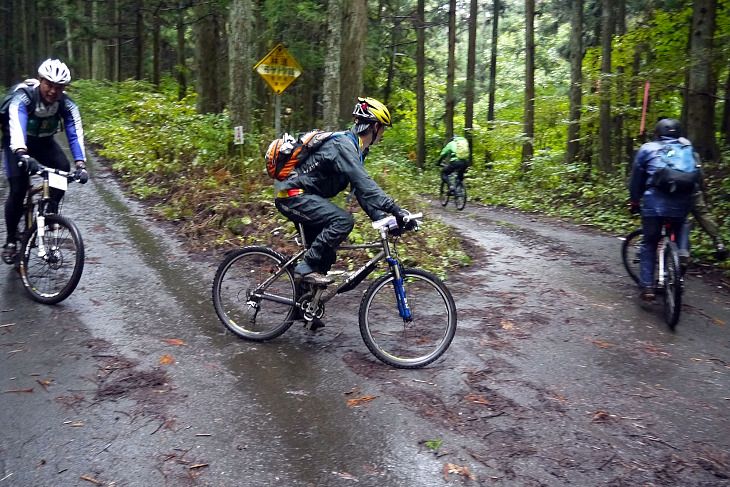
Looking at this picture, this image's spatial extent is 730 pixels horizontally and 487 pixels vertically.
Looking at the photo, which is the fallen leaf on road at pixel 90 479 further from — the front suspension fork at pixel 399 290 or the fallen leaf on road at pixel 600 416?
the fallen leaf on road at pixel 600 416

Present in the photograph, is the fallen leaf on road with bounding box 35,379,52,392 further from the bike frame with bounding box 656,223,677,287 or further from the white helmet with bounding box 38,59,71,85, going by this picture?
the bike frame with bounding box 656,223,677,287

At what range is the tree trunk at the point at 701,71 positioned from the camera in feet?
39.3

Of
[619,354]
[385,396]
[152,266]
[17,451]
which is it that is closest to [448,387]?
[385,396]

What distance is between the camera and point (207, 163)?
40.5 ft

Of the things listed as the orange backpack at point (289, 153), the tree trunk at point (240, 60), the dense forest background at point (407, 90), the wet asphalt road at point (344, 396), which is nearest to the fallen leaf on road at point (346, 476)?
the wet asphalt road at point (344, 396)

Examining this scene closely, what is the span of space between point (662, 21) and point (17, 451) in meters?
22.0

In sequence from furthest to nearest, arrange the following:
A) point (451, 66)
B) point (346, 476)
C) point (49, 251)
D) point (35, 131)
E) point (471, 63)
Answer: point (471, 63) < point (451, 66) < point (35, 131) < point (49, 251) < point (346, 476)

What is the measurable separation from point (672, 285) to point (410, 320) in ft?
10.8

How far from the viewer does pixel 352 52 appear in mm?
12047

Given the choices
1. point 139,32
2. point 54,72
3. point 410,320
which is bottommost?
point 410,320

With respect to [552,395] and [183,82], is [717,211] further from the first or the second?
[183,82]

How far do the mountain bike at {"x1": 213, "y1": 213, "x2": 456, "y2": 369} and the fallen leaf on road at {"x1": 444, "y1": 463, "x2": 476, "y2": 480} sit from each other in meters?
1.53

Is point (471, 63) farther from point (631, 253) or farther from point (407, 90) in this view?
point (631, 253)

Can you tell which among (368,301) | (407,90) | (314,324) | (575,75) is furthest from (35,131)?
(407,90)
